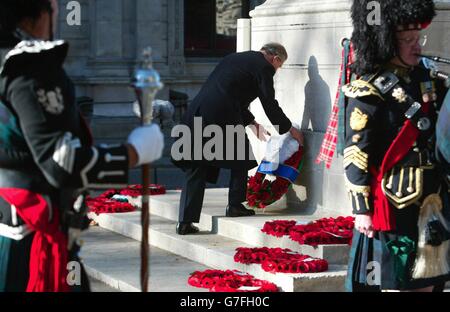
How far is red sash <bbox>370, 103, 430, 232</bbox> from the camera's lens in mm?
5805

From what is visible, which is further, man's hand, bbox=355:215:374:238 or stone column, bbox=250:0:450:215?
stone column, bbox=250:0:450:215

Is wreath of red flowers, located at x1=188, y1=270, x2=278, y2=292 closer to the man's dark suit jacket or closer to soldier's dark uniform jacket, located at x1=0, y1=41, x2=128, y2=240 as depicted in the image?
the man's dark suit jacket

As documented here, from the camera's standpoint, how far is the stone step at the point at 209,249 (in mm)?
7376

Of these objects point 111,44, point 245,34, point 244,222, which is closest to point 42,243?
point 244,222

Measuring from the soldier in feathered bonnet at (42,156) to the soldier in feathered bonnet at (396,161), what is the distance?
5.49 ft

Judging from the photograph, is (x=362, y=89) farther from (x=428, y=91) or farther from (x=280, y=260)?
(x=280, y=260)

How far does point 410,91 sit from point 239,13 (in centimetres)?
1931

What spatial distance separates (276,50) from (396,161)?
12.1 feet

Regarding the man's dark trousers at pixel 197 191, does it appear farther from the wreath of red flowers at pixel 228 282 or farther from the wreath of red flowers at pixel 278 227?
the wreath of red flowers at pixel 228 282

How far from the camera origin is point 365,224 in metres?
5.85

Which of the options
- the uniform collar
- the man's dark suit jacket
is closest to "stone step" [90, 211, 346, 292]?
the man's dark suit jacket

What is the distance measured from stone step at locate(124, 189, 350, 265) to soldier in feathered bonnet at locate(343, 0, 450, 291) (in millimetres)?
1819

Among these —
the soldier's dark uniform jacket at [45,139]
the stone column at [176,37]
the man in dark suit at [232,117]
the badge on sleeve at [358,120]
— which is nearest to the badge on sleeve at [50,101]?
the soldier's dark uniform jacket at [45,139]
